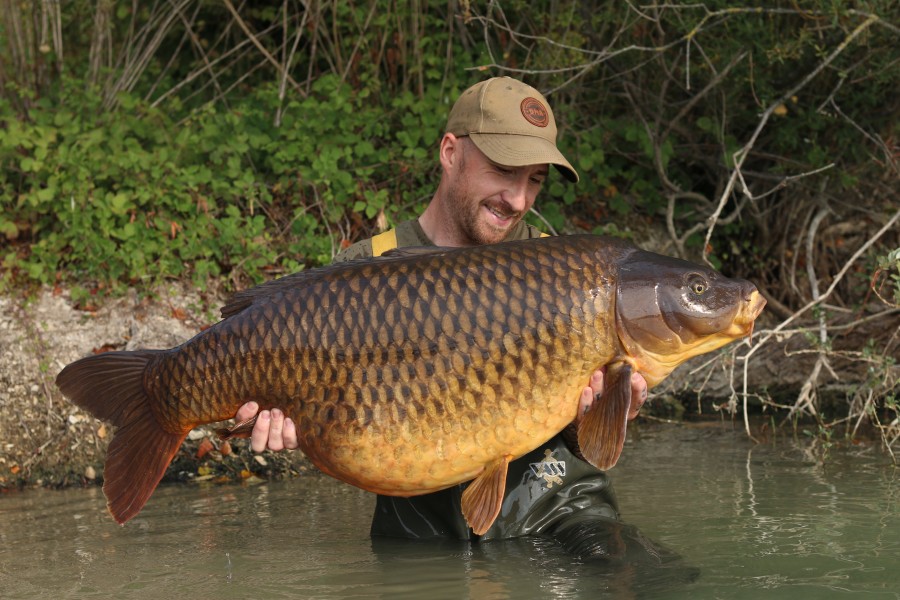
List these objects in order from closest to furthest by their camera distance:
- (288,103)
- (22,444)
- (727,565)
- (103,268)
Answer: (727,565)
(22,444)
(103,268)
(288,103)

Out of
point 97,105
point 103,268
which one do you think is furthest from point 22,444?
point 97,105

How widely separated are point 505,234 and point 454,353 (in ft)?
2.66

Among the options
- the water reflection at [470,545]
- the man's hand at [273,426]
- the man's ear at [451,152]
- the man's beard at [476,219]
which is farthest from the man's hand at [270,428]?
the man's ear at [451,152]

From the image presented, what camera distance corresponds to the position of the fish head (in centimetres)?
260

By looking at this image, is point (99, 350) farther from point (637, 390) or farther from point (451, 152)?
point (637, 390)

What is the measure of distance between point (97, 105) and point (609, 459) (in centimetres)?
441

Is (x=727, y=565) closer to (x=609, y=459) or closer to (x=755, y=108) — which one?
(x=609, y=459)

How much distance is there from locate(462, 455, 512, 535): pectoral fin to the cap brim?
0.89 meters

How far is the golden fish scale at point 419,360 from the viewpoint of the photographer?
8.48 feet

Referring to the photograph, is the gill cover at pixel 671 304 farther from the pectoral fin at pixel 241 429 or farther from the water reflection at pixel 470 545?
the pectoral fin at pixel 241 429

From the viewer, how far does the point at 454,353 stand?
8.54 feet

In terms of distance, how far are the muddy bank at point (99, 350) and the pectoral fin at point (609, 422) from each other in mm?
1877

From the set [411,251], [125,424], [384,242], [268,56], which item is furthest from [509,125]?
[268,56]

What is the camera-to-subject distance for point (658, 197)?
6.25m
